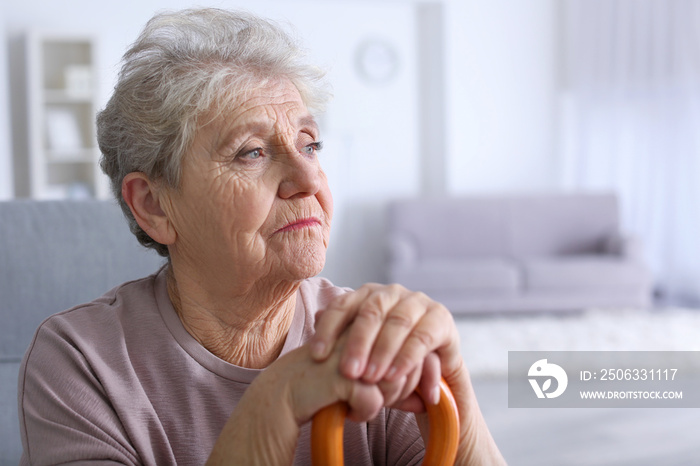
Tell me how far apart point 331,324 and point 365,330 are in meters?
0.04

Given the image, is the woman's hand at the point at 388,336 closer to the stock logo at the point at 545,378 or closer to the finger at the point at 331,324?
the finger at the point at 331,324

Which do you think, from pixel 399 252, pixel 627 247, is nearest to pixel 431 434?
pixel 399 252

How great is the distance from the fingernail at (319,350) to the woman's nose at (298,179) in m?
0.34

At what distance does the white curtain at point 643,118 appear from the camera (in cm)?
603

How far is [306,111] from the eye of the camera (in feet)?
3.49

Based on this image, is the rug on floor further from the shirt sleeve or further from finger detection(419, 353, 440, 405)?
finger detection(419, 353, 440, 405)

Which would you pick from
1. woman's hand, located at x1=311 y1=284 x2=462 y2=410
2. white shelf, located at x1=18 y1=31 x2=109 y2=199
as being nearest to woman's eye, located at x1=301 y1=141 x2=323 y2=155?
woman's hand, located at x1=311 y1=284 x2=462 y2=410

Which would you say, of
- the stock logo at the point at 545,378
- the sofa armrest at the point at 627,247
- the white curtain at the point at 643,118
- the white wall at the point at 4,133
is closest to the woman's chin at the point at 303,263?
the stock logo at the point at 545,378

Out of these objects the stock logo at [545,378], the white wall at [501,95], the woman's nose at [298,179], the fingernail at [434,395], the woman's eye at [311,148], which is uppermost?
the white wall at [501,95]

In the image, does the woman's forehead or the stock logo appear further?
the stock logo

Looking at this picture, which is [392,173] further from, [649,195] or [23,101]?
[23,101]

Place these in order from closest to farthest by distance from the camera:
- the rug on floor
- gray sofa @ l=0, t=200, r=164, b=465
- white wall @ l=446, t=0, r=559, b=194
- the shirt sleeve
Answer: the shirt sleeve < gray sofa @ l=0, t=200, r=164, b=465 < the rug on floor < white wall @ l=446, t=0, r=559, b=194

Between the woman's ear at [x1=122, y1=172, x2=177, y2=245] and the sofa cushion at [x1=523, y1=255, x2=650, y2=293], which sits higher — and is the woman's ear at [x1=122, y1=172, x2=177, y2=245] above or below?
above

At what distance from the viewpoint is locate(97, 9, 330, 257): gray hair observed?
975mm
